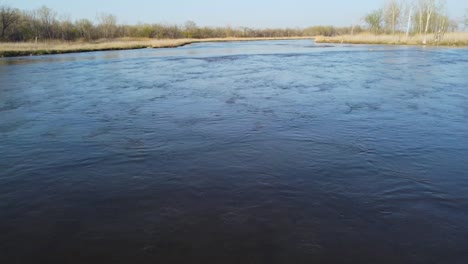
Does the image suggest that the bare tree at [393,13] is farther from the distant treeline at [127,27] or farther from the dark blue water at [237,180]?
the dark blue water at [237,180]

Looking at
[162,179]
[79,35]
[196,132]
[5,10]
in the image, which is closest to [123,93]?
[196,132]

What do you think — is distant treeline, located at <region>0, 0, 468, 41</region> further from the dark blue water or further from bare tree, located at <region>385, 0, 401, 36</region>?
the dark blue water

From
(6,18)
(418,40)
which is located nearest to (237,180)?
(418,40)

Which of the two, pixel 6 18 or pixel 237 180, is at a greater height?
pixel 6 18

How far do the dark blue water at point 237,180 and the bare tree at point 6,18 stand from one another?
53166 mm

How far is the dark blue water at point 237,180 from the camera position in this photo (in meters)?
4.33

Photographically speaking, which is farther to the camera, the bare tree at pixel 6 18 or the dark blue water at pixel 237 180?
the bare tree at pixel 6 18

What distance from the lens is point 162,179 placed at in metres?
6.23

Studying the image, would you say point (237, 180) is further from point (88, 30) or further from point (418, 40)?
point (88, 30)

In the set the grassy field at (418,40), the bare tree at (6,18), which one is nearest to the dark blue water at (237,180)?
the grassy field at (418,40)

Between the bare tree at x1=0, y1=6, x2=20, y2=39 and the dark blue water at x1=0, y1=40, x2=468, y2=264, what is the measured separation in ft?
174

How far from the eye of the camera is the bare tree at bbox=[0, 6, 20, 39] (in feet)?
181

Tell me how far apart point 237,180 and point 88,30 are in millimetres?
76942

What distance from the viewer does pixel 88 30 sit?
73.3m
